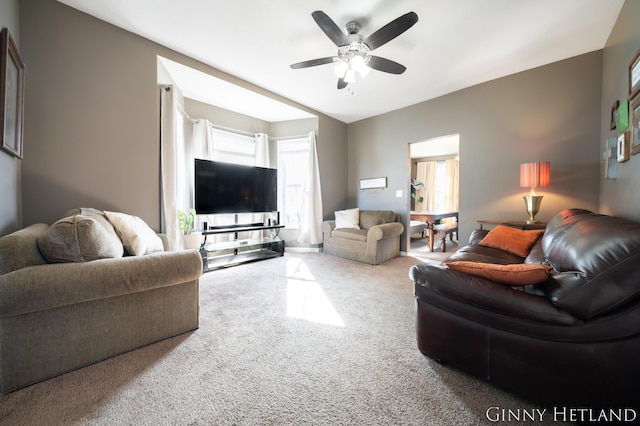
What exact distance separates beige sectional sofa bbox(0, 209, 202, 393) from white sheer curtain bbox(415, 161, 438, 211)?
26.1ft

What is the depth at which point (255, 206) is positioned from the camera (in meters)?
4.01

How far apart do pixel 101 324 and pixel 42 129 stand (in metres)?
1.86

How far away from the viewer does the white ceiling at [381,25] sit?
6.53 feet

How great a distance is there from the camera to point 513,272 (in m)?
1.11

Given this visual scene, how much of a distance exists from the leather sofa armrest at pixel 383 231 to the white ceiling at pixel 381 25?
2.19 metres

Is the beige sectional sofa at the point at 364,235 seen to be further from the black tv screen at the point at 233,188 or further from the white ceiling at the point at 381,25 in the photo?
the white ceiling at the point at 381,25

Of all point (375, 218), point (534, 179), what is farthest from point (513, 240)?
point (375, 218)

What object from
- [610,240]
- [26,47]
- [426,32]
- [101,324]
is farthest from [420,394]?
[26,47]

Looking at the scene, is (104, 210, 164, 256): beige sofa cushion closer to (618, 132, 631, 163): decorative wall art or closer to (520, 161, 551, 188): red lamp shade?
(618, 132, 631, 163): decorative wall art

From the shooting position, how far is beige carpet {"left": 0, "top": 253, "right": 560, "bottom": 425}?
3.42ft

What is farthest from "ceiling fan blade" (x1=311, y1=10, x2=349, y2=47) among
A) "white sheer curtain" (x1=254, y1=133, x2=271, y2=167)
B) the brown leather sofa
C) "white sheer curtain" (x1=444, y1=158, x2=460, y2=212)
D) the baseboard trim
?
"white sheer curtain" (x1=444, y1=158, x2=460, y2=212)

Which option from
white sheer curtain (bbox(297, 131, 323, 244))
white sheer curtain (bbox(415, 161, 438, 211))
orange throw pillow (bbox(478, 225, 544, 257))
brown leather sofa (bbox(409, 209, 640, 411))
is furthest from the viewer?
white sheer curtain (bbox(415, 161, 438, 211))

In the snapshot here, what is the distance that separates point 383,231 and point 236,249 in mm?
2587

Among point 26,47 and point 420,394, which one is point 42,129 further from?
point 420,394
